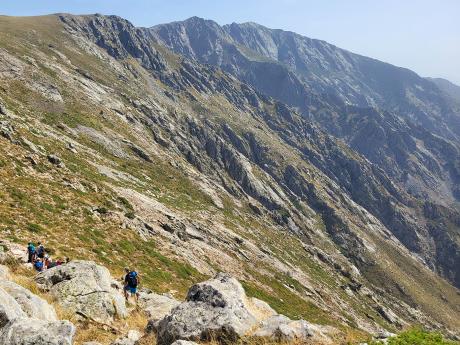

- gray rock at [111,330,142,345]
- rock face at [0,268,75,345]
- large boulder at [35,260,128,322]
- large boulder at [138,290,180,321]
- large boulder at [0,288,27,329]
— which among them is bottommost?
large boulder at [138,290,180,321]

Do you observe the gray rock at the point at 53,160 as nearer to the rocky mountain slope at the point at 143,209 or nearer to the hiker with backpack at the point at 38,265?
the rocky mountain slope at the point at 143,209

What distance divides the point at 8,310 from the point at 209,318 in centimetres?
774

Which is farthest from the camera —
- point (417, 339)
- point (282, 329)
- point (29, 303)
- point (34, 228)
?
point (34, 228)

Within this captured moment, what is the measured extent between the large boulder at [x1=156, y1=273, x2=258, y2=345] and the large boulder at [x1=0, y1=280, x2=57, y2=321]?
4679 millimetres

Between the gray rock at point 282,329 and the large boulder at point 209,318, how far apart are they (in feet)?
2.10

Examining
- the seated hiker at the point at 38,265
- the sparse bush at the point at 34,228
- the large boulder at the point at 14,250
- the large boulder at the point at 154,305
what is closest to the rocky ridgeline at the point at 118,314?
the large boulder at the point at 154,305

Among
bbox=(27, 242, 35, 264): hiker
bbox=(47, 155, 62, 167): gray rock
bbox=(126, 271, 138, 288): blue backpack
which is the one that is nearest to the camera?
bbox=(126, 271, 138, 288): blue backpack

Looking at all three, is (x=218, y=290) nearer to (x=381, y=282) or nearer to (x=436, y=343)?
(x=436, y=343)

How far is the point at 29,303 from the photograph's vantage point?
1579 centimetres

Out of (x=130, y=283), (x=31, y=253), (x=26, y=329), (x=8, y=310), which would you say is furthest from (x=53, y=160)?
(x=26, y=329)

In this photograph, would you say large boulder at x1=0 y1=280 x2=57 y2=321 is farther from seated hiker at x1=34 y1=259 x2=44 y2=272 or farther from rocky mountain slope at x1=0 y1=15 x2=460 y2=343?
rocky mountain slope at x1=0 y1=15 x2=460 y2=343

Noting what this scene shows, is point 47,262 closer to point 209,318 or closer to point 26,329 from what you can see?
point 209,318

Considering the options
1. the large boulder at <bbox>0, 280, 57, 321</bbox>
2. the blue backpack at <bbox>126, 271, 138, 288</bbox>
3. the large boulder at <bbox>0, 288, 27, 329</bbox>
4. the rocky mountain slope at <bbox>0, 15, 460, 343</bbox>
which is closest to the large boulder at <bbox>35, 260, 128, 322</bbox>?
the large boulder at <bbox>0, 280, 57, 321</bbox>

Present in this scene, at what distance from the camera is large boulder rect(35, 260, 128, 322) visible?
63.5 feet
